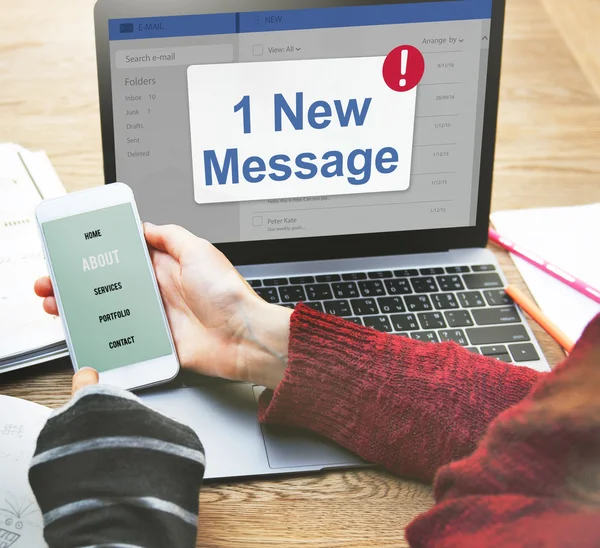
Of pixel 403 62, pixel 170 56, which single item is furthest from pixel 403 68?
pixel 170 56

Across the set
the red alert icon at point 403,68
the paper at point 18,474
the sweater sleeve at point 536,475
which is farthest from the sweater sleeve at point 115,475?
the red alert icon at point 403,68

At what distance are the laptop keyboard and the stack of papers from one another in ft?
0.66

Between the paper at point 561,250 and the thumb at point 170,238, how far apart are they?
351mm

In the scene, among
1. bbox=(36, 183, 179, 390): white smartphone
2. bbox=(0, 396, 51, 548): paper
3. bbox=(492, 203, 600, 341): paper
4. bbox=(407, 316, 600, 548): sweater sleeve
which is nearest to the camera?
bbox=(407, 316, 600, 548): sweater sleeve

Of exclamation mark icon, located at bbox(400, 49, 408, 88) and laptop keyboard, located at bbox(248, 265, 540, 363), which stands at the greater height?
exclamation mark icon, located at bbox(400, 49, 408, 88)

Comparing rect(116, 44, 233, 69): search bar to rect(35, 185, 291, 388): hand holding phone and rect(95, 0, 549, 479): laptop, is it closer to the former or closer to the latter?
rect(95, 0, 549, 479): laptop

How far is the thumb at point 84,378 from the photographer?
61 cm

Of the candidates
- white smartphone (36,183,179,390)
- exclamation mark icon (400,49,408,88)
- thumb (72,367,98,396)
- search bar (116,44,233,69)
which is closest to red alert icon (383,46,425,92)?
exclamation mark icon (400,49,408,88)

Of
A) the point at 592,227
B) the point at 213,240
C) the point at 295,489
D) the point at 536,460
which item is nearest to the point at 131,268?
the point at 213,240

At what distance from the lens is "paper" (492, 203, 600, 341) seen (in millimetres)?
798

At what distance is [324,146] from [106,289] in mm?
248

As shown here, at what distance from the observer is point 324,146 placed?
2.54ft

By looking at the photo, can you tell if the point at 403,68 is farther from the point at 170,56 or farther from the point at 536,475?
the point at 536,475

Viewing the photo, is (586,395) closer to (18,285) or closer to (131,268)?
(131,268)
